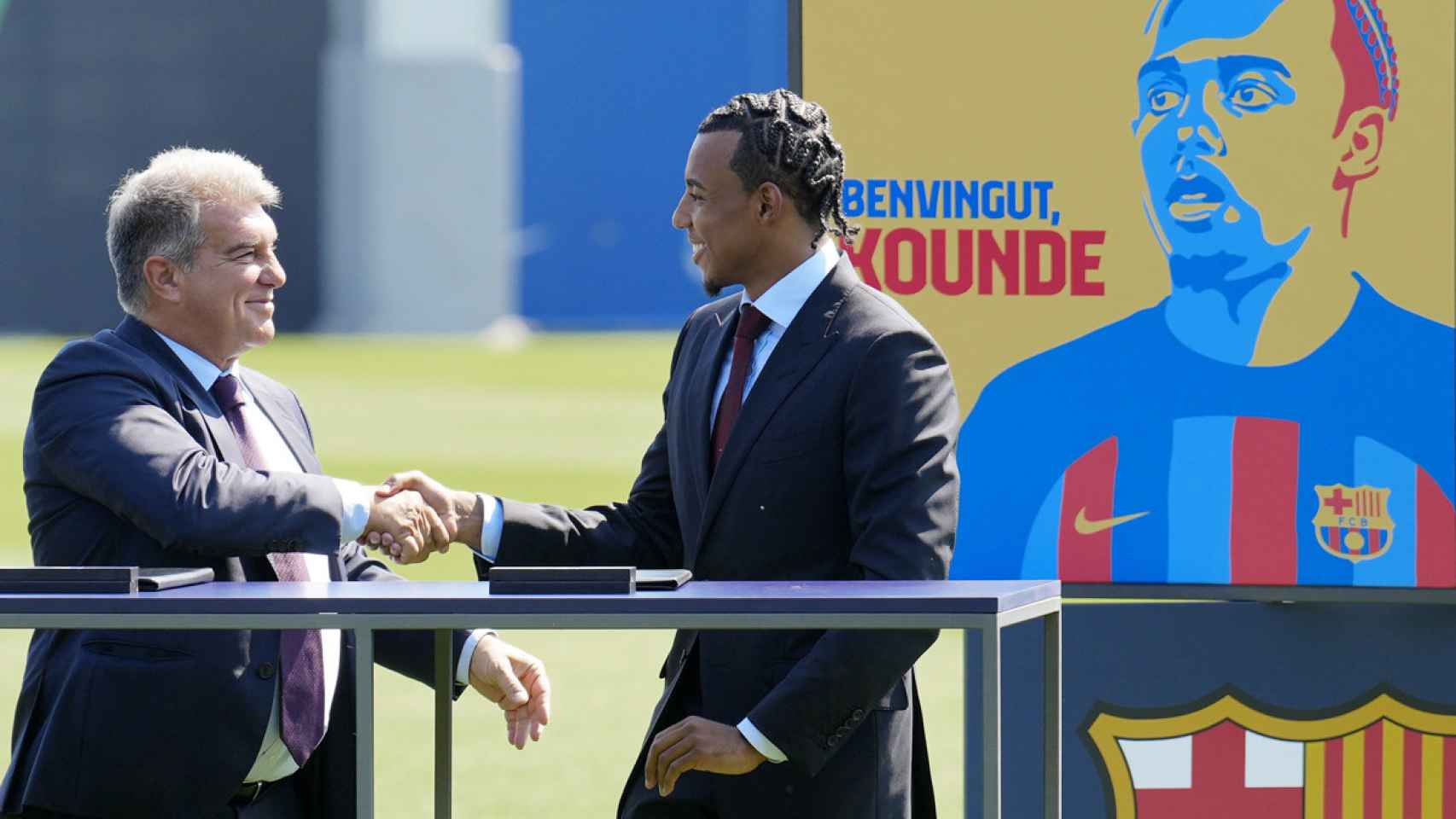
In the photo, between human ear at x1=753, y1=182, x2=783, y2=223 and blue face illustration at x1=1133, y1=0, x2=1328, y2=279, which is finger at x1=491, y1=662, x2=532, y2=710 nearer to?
human ear at x1=753, y1=182, x2=783, y2=223

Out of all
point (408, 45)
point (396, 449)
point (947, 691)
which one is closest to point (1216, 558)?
point (947, 691)

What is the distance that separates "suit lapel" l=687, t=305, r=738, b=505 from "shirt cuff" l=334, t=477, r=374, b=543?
551 mm

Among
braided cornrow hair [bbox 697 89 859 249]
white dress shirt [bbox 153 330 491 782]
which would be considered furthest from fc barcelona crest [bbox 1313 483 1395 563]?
white dress shirt [bbox 153 330 491 782]

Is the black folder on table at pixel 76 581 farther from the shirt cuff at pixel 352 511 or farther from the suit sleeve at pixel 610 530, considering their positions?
the suit sleeve at pixel 610 530

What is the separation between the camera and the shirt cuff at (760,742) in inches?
125

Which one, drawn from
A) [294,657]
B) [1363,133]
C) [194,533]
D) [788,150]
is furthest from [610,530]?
[1363,133]

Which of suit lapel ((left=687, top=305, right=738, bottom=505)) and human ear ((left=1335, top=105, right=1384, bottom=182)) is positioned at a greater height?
human ear ((left=1335, top=105, right=1384, bottom=182))

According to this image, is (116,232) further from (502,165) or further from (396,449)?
(502,165)

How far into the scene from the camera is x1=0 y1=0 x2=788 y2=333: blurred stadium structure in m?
38.3

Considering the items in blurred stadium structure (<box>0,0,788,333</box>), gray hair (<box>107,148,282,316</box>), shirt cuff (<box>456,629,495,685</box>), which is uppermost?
blurred stadium structure (<box>0,0,788,333</box>)

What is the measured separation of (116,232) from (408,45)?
35316 mm

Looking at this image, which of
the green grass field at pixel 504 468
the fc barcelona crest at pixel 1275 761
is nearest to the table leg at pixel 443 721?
the fc barcelona crest at pixel 1275 761

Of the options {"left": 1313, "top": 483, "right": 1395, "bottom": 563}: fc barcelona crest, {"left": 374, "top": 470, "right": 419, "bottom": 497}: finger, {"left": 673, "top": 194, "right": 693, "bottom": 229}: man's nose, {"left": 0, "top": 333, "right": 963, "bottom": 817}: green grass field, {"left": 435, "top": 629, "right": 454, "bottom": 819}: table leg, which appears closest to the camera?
{"left": 435, "top": 629, "right": 454, "bottom": 819}: table leg

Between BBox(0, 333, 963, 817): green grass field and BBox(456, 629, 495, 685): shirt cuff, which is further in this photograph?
BBox(0, 333, 963, 817): green grass field
